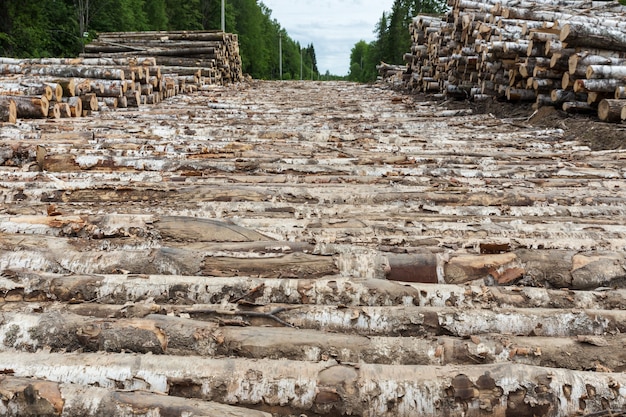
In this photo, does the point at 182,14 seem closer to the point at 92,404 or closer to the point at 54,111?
the point at 54,111

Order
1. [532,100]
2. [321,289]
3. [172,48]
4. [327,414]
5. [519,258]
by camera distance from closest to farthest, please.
→ [327,414]
[321,289]
[519,258]
[532,100]
[172,48]

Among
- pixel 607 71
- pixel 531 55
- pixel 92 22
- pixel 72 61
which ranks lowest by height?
pixel 607 71

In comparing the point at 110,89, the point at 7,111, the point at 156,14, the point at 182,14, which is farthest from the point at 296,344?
the point at 182,14

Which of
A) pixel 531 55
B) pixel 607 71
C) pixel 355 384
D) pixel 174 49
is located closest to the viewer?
pixel 355 384

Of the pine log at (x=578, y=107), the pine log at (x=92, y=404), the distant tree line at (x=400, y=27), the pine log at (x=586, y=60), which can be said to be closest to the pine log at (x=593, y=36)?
the pine log at (x=586, y=60)

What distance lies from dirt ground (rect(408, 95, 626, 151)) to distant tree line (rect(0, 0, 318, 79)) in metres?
20.5

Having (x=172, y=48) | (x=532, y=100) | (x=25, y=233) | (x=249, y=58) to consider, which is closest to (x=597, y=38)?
(x=532, y=100)

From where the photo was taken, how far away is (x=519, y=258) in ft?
8.87

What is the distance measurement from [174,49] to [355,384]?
1460cm

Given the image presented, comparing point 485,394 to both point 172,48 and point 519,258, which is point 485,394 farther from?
point 172,48

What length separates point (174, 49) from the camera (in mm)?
14602

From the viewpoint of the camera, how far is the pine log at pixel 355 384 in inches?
69.9

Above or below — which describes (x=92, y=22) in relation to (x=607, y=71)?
above

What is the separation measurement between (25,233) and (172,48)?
42.6 ft
